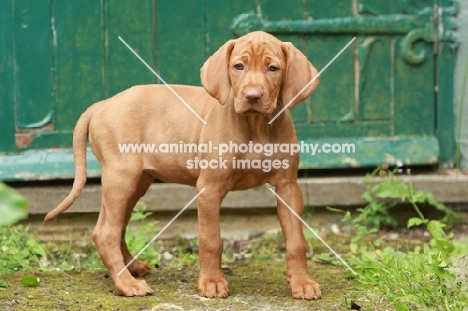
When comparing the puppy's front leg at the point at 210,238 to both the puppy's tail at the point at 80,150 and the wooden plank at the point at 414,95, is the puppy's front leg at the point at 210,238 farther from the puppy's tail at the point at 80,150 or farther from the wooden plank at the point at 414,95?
the wooden plank at the point at 414,95

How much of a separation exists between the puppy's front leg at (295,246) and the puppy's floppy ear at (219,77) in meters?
0.52

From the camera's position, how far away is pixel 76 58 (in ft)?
16.5

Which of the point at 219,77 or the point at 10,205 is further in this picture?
the point at 219,77

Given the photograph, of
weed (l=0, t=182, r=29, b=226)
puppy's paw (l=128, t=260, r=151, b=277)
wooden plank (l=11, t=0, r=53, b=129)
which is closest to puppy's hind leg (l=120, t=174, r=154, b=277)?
puppy's paw (l=128, t=260, r=151, b=277)

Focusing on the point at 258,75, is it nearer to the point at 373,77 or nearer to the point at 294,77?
the point at 294,77

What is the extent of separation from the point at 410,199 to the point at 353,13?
129 cm

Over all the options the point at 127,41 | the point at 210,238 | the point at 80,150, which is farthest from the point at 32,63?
the point at 210,238

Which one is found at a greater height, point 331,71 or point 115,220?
point 331,71

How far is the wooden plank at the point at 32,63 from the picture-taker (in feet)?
16.3

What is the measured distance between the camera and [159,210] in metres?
5.10

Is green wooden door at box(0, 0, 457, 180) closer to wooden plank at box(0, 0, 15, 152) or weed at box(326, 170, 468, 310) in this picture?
wooden plank at box(0, 0, 15, 152)

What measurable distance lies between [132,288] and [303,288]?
30.9 inches

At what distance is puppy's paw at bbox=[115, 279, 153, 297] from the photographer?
350cm

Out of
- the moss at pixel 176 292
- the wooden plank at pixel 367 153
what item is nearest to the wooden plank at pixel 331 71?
the wooden plank at pixel 367 153
